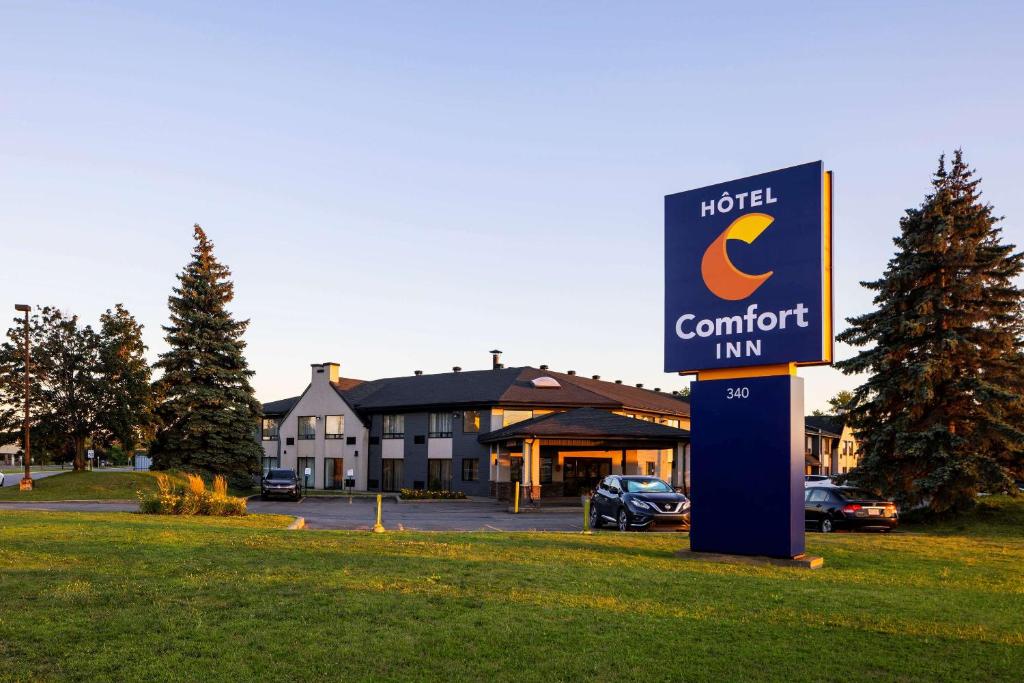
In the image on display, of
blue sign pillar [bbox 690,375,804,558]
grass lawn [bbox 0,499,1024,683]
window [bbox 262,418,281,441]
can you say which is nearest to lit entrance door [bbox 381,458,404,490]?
window [bbox 262,418,281,441]

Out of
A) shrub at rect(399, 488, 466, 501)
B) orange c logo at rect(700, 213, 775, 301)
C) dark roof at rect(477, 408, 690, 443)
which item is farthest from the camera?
shrub at rect(399, 488, 466, 501)

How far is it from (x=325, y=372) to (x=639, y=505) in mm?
35402

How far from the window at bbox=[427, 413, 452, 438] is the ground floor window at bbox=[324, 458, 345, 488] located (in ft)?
25.4

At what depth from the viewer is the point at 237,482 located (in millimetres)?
43656

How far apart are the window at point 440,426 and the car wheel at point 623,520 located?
25.1 meters

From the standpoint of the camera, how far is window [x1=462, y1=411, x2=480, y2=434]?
4519cm

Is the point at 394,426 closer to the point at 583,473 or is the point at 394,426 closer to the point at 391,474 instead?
the point at 391,474

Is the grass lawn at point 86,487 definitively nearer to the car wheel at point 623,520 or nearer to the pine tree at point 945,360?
the car wheel at point 623,520

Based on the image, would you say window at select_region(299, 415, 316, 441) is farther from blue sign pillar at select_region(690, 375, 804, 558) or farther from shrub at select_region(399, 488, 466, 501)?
blue sign pillar at select_region(690, 375, 804, 558)

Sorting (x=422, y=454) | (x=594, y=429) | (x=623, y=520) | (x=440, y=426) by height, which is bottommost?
(x=422, y=454)

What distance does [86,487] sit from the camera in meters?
37.5

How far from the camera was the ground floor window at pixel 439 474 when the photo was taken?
46.2 meters

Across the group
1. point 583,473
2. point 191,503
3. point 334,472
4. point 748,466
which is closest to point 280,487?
point 191,503

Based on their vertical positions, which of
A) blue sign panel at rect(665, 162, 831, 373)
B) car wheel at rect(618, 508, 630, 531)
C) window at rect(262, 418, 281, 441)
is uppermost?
blue sign panel at rect(665, 162, 831, 373)
